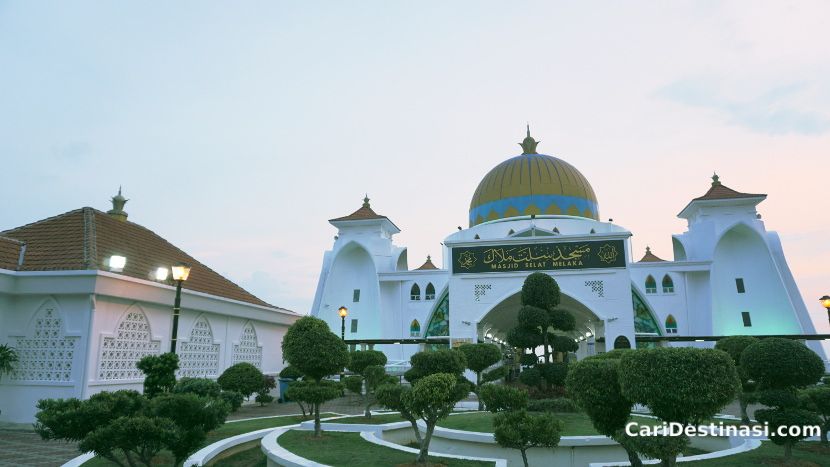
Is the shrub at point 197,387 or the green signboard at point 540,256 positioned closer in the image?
the shrub at point 197,387

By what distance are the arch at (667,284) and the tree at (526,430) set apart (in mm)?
24242

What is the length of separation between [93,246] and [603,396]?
41.6 ft

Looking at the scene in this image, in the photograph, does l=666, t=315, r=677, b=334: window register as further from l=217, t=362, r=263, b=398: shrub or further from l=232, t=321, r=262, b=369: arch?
l=217, t=362, r=263, b=398: shrub

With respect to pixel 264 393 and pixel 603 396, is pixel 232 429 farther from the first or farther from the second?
pixel 603 396

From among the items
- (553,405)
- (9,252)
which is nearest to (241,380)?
(9,252)

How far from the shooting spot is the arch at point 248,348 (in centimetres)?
1780

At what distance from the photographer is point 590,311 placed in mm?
25703

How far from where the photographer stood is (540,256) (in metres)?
25.9

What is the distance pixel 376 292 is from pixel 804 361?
25.0m

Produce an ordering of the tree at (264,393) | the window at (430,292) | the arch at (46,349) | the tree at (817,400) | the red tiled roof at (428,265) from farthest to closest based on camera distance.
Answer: the red tiled roof at (428,265), the window at (430,292), the tree at (264,393), the arch at (46,349), the tree at (817,400)

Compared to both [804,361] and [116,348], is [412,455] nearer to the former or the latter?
[804,361]

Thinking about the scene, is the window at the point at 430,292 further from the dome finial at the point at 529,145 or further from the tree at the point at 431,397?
the tree at the point at 431,397

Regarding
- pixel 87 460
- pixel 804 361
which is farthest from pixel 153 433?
pixel 804 361

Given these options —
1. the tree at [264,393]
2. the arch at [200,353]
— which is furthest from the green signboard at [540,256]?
the arch at [200,353]
